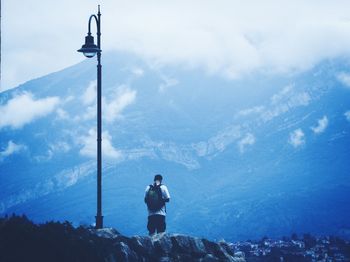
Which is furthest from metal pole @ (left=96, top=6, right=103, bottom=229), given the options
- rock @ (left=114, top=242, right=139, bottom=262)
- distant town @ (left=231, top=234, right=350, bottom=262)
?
distant town @ (left=231, top=234, right=350, bottom=262)

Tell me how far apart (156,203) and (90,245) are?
10.1 feet

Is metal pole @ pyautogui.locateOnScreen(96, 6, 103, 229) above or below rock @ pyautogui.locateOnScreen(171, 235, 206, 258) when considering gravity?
above

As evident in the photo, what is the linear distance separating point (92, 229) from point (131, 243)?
1.09m

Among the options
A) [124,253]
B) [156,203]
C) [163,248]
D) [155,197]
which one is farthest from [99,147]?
[124,253]

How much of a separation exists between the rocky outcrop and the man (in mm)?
651

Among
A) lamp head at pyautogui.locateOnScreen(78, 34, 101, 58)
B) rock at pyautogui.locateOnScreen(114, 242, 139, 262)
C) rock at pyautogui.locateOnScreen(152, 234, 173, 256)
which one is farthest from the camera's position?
lamp head at pyautogui.locateOnScreen(78, 34, 101, 58)

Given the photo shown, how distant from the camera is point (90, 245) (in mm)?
11305

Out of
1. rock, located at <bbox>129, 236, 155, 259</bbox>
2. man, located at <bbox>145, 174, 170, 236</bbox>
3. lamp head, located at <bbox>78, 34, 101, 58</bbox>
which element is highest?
lamp head, located at <bbox>78, 34, 101, 58</bbox>

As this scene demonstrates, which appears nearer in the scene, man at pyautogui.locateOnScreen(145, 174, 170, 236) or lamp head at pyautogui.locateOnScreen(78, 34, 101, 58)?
man at pyautogui.locateOnScreen(145, 174, 170, 236)

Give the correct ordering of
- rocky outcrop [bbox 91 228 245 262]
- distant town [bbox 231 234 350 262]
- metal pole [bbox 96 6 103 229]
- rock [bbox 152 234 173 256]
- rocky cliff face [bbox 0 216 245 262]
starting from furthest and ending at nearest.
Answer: distant town [bbox 231 234 350 262], metal pole [bbox 96 6 103 229], rock [bbox 152 234 173 256], rocky outcrop [bbox 91 228 245 262], rocky cliff face [bbox 0 216 245 262]

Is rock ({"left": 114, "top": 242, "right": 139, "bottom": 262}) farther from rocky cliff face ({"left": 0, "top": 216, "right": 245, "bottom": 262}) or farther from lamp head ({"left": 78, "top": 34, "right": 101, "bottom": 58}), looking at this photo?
lamp head ({"left": 78, "top": 34, "right": 101, "bottom": 58})

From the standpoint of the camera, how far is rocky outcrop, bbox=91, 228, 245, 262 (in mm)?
12320

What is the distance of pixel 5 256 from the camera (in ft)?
32.1

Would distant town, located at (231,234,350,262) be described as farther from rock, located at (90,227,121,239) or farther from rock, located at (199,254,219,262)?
rock, located at (90,227,121,239)
